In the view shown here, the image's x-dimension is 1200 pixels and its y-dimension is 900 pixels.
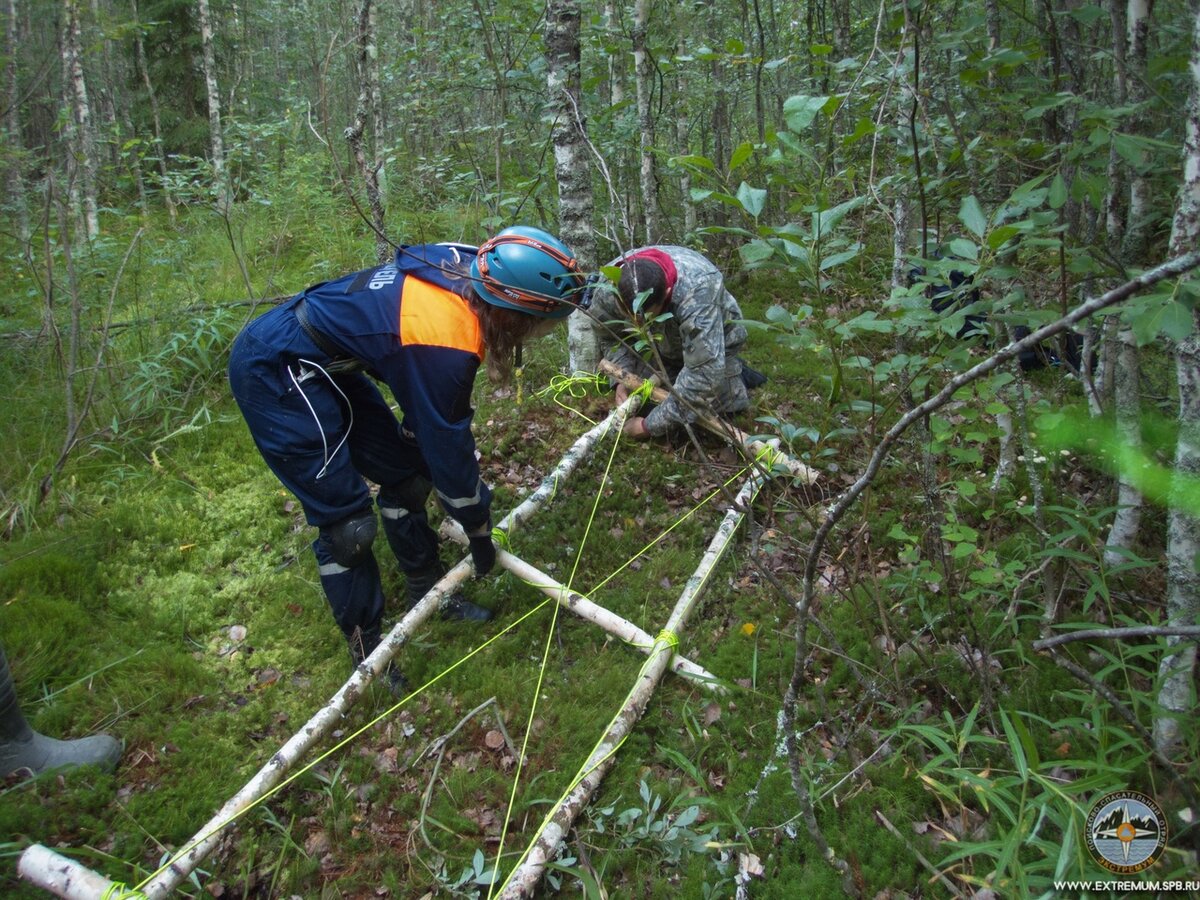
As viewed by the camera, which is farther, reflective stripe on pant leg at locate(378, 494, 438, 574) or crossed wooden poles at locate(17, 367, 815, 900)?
reflective stripe on pant leg at locate(378, 494, 438, 574)

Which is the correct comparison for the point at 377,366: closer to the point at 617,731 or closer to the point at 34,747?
the point at 617,731

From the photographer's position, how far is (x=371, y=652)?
150 inches

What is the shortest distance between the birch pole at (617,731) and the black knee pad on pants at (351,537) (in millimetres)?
1523

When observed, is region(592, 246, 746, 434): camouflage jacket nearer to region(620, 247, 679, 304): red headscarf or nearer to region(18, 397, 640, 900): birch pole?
region(620, 247, 679, 304): red headscarf

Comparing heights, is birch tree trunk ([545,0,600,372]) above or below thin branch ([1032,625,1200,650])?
above

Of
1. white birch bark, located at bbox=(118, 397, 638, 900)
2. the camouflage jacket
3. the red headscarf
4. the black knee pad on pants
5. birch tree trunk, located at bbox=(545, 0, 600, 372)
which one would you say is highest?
birch tree trunk, located at bbox=(545, 0, 600, 372)

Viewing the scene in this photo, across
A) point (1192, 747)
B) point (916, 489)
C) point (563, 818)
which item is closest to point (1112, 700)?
point (1192, 747)

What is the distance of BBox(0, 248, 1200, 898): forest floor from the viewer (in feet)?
9.26

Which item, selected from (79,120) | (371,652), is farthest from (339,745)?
(79,120)

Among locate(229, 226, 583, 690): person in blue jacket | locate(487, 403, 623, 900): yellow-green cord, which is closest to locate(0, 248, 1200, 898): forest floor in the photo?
locate(487, 403, 623, 900): yellow-green cord

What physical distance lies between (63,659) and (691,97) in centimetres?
806

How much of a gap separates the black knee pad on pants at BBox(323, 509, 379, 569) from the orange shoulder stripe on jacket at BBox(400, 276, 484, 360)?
3.12ft

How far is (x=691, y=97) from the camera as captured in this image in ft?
27.4

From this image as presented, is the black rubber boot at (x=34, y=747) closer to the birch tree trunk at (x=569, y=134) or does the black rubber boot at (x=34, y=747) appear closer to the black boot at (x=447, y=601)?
the black boot at (x=447, y=601)
